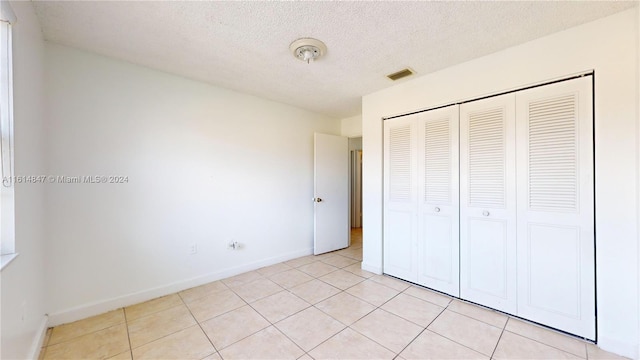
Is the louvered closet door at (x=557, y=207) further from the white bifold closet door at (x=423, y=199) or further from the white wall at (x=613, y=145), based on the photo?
the white bifold closet door at (x=423, y=199)

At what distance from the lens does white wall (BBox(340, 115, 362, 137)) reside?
4.21m

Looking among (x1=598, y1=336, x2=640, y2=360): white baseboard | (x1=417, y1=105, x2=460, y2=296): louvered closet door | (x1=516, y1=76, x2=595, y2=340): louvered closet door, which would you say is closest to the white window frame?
(x1=417, y1=105, x2=460, y2=296): louvered closet door

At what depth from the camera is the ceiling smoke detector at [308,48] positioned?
1.98m

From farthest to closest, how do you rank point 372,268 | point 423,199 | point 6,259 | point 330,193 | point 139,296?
point 330,193, point 372,268, point 423,199, point 139,296, point 6,259

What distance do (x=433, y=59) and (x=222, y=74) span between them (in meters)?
2.16

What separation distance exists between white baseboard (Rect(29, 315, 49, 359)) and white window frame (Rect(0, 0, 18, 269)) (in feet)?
2.47

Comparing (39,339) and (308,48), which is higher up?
(308,48)

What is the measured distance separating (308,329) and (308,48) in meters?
2.33

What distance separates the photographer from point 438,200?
2568 mm

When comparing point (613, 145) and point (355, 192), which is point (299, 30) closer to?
point (613, 145)

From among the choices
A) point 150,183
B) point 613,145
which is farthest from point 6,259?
point 613,145

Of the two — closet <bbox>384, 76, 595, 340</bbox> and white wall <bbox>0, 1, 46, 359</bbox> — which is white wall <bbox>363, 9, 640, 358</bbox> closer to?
closet <bbox>384, 76, 595, 340</bbox>

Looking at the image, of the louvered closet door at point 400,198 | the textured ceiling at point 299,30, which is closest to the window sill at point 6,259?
the textured ceiling at point 299,30

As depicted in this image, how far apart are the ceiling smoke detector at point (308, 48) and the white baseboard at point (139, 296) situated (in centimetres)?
259
